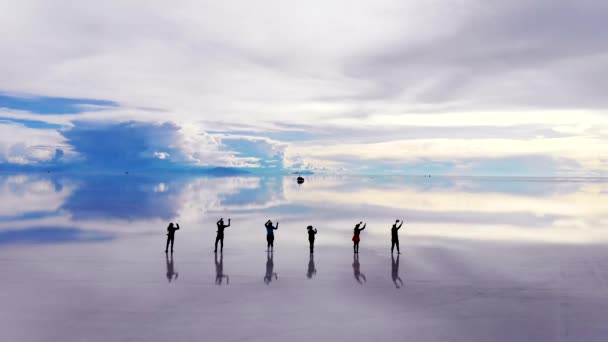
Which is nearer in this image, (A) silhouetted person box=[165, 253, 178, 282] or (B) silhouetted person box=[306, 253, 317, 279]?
(A) silhouetted person box=[165, 253, 178, 282]

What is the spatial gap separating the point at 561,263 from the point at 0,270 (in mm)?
23708

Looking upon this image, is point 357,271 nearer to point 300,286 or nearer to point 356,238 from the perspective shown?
point 300,286

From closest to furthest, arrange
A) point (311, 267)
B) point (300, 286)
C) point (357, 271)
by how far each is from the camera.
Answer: point (300, 286) → point (357, 271) → point (311, 267)

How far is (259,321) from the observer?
12.3 meters

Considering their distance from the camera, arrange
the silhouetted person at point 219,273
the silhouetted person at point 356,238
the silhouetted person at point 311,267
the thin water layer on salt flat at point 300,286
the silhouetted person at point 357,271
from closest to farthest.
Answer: the thin water layer on salt flat at point 300,286 < the silhouetted person at point 219,273 < the silhouetted person at point 357,271 < the silhouetted person at point 311,267 < the silhouetted person at point 356,238

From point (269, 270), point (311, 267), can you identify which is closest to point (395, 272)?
point (311, 267)

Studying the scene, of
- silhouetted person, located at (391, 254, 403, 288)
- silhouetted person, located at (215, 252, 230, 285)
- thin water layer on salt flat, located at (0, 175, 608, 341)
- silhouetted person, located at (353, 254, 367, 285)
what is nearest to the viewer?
thin water layer on salt flat, located at (0, 175, 608, 341)

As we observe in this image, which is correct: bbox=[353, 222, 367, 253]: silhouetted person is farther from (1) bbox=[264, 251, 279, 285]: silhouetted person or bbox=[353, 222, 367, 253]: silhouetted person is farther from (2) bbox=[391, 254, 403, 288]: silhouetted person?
(1) bbox=[264, 251, 279, 285]: silhouetted person

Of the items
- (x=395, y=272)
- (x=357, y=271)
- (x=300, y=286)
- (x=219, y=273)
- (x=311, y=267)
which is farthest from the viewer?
(x=311, y=267)

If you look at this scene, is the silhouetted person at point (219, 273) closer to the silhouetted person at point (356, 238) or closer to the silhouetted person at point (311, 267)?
the silhouetted person at point (311, 267)

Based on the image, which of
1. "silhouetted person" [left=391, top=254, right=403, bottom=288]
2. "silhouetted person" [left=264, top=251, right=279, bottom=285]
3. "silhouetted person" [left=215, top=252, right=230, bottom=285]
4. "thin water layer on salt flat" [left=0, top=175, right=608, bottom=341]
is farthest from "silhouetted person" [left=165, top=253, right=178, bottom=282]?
"silhouetted person" [left=391, top=254, right=403, bottom=288]

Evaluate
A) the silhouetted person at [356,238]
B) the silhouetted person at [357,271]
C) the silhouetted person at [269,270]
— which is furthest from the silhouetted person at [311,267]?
the silhouetted person at [356,238]

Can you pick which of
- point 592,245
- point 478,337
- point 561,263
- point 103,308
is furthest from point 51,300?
point 592,245

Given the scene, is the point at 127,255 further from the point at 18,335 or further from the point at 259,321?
the point at 259,321
